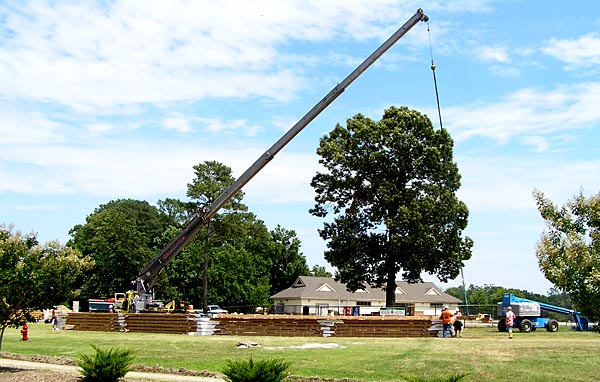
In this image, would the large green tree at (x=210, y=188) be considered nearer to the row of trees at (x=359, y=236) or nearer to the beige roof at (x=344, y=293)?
the row of trees at (x=359, y=236)

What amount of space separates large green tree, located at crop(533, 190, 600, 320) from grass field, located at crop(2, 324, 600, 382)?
6.86 metres

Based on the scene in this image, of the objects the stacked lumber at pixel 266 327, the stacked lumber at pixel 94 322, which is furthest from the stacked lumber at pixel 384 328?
the stacked lumber at pixel 94 322

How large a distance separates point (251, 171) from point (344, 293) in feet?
183

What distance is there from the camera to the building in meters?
83.7

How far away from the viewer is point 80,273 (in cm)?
2206

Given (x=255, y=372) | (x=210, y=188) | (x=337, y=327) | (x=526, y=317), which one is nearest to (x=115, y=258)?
(x=210, y=188)

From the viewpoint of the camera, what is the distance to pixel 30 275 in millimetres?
20844

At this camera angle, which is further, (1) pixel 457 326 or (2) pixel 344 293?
(2) pixel 344 293

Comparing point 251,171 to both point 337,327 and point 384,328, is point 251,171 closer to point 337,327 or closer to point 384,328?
point 337,327

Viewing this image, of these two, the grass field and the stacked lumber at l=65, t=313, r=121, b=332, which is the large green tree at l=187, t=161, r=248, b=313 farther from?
the grass field

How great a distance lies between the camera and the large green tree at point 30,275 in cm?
2078

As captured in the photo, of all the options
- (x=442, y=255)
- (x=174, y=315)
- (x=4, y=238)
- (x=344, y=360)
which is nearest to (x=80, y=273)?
(x=4, y=238)

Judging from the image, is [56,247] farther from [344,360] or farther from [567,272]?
[567,272]

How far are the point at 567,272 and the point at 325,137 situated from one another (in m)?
42.7
